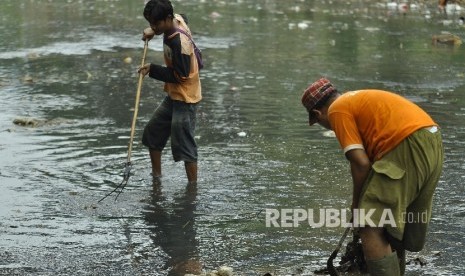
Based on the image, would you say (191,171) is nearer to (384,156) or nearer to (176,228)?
(176,228)

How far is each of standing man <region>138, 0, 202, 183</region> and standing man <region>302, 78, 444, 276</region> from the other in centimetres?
255

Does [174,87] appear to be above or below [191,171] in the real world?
above

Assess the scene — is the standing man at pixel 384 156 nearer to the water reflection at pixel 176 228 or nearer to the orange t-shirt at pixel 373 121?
the orange t-shirt at pixel 373 121

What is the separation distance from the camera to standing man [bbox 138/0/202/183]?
672 cm

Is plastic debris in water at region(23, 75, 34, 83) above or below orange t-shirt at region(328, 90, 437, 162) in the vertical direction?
below

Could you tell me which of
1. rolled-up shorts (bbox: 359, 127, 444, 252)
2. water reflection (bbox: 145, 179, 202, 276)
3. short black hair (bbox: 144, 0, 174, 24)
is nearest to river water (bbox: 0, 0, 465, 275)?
water reflection (bbox: 145, 179, 202, 276)

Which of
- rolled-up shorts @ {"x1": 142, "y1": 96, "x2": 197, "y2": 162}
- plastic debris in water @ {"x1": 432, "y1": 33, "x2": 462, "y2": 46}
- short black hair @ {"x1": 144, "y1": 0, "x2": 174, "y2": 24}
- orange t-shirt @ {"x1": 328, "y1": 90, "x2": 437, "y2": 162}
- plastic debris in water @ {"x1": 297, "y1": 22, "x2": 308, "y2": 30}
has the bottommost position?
plastic debris in water @ {"x1": 297, "y1": 22, "x2": 308, "y2": 30}

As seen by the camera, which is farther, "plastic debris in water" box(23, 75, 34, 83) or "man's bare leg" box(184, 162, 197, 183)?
"plastic debris in water" box(23, 75, 34, 83)

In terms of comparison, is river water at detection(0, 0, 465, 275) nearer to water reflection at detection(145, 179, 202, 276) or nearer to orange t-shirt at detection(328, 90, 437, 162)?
water reflection at detection(145, 179, 202, 276)

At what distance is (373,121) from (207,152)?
401 cm

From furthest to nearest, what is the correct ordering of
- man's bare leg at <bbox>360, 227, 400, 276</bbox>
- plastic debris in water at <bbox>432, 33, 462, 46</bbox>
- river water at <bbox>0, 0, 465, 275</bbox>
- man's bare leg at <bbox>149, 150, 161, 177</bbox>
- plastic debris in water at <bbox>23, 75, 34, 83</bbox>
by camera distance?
1. plastic debris in water at <bbox>432, 33, 462, 46</bbox>
2. plastic debris in water at <bbox>23, 75, 34, 83</bbox>
3. man's bare leg at <bbox>149, 150, 161, 177</bbox>
4. river water at <bbox>0, 0, 465, 275</bbox>
5. man's bare leg at <bbox>360, 227, 400, 276</bbox>

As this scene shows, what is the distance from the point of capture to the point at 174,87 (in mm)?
7016

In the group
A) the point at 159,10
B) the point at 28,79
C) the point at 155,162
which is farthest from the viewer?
the point at 28,79

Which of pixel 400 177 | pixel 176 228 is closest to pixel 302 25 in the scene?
pixel 176 228
